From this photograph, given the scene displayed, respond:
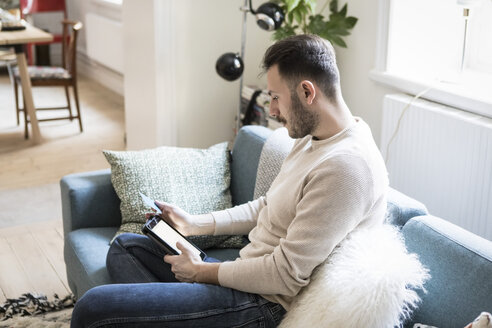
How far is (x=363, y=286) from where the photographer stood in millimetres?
1475

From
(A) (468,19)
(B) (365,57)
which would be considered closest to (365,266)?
(A) (468,19)

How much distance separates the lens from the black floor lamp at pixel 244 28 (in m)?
3.02

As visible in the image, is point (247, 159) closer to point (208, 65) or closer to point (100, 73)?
point (208, 65)

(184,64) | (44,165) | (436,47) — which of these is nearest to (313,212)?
(436,47)

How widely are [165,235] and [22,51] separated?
3.31 metres

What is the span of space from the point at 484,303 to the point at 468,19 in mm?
1534

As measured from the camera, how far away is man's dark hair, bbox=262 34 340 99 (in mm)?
1635

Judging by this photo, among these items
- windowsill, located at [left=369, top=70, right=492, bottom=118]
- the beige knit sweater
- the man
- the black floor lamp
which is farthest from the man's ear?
the black floor lamp

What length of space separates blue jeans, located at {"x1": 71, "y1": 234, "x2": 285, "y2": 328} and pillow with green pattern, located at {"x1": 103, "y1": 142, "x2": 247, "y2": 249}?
1.94 feet

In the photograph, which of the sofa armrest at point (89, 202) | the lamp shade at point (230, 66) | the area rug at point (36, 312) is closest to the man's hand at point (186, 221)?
the sofa armrest at point (89, 202)

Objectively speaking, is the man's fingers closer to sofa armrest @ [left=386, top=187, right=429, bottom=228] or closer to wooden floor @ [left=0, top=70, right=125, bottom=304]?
sofa armrest @ [left=386, top=187, right=429, bottom=228]

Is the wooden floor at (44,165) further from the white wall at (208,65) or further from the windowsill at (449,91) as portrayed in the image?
the windowsill at (449,91)

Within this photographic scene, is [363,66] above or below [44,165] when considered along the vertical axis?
above

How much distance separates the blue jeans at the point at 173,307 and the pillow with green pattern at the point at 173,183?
0.59 m
